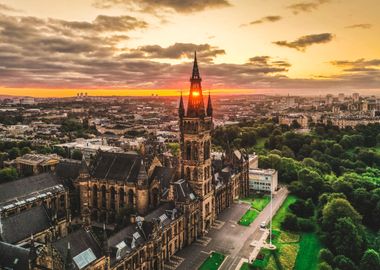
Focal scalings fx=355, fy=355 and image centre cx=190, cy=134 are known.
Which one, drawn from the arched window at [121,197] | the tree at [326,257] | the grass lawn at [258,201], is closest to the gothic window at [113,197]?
the arched window at [121,197]

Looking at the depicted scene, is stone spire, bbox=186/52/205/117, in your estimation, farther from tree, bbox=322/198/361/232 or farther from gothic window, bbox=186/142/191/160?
tree, bbox=322/198/361/232

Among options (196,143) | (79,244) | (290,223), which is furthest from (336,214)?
(79,244)

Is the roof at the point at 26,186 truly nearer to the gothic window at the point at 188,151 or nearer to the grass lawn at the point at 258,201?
the gothic window at the point at 188,151

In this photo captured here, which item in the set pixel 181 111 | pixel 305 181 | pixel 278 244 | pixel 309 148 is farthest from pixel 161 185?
pixel 309 148

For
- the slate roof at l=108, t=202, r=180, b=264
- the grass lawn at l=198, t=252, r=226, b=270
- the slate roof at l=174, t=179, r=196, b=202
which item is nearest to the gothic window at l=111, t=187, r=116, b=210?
the slate roof at l=108, t=202, r=180, b=264

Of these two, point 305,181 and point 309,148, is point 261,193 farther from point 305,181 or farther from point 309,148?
point 309,148

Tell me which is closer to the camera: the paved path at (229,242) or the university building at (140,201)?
the university building at (140,201)

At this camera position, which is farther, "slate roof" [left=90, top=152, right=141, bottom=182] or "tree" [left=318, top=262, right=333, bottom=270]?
"slate roof" [left=90, top=152, right=141, bottom=182]
